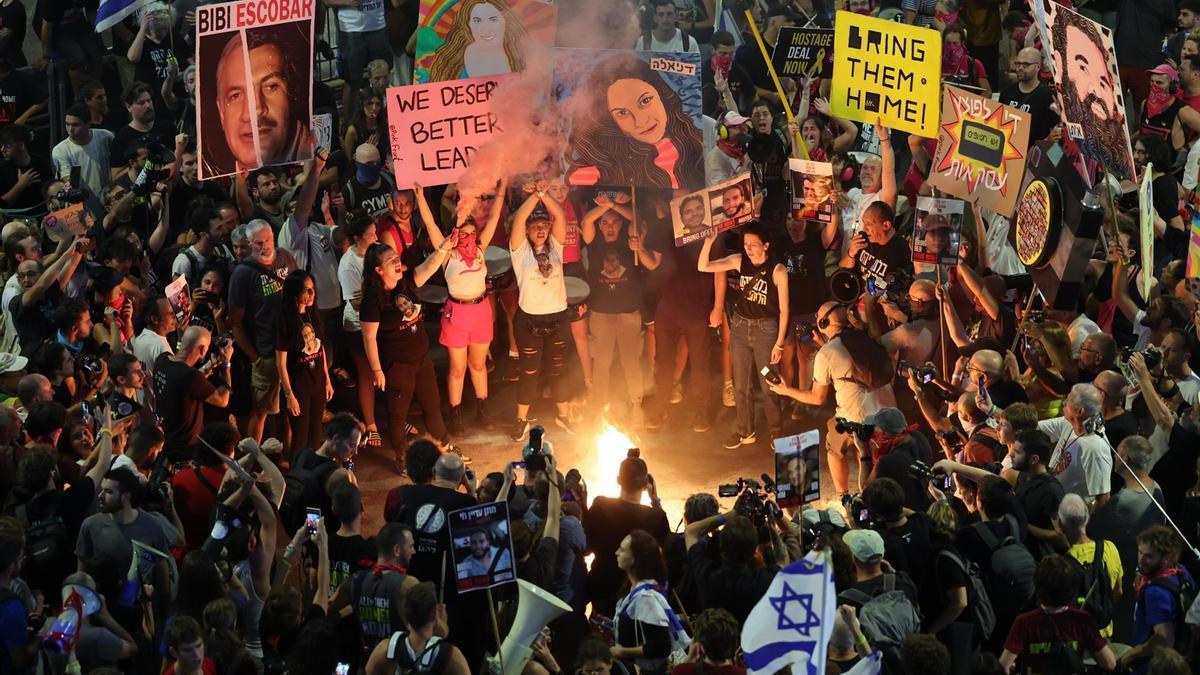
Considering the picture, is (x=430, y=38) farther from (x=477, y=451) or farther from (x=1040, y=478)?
(x=1040, y=478)

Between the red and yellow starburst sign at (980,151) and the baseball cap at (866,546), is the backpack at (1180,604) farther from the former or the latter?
the red and yellow starburst sign at (980,151)

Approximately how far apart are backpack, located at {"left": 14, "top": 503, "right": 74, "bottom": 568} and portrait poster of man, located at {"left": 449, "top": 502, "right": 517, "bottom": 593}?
2.18 m

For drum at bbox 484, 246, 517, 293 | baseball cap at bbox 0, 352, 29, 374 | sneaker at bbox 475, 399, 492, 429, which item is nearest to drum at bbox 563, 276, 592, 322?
drum at bbox 484, 246, 517, 293

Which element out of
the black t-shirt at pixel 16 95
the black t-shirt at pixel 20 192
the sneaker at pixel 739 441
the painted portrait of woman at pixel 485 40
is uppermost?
the painted portrait of woman at pixel 485 40

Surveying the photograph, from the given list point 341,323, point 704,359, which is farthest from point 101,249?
point 704,359

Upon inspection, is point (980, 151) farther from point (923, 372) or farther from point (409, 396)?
point (409, 396)

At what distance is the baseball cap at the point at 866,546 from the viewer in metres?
7.39

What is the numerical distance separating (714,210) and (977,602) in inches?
207

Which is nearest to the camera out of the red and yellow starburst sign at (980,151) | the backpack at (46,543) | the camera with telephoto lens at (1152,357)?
the backpack at (46,543)

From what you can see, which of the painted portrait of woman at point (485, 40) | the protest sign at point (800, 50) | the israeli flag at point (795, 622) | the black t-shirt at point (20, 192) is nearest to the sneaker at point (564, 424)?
the painted portrait of woman at point (485, 40)

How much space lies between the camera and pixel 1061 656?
7.12 metres

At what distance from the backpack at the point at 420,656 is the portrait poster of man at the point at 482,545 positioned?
0.56m

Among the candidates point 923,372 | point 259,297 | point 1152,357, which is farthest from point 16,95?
point 1152,357

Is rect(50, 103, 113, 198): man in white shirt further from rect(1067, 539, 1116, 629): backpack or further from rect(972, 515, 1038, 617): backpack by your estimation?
rect(1067, 539, 1116, 629): backpack
